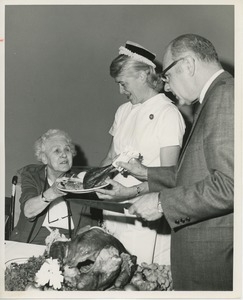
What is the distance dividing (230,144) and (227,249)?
0.41 metres

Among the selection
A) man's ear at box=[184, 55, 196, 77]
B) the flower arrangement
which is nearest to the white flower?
the flower arrangement

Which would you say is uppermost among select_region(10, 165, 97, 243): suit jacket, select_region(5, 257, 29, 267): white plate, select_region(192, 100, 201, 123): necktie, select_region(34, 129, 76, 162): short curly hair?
select_region(192, 100, 201, 123): necktie

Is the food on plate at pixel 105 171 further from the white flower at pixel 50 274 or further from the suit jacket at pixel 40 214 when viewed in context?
the white flower at pixel 50 274

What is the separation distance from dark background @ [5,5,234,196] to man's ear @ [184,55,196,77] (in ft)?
0.81

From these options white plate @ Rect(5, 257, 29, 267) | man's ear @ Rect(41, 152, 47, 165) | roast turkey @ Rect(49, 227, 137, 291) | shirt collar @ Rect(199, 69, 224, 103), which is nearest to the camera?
shirt collar @ Rect(199, 69, 224, 103)

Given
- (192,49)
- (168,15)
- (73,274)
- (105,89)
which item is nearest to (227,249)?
(73,274)

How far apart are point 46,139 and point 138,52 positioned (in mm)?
579

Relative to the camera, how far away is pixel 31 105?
1857 millimetres

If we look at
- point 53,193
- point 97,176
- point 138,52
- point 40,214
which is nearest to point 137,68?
point 138,52

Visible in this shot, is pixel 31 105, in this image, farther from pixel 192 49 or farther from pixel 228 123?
pixel 228 123

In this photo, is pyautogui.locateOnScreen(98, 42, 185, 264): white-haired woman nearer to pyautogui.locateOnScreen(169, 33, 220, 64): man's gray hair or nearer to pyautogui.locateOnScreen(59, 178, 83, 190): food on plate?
pyautogui.locateOnScreen(59, 178, 83, 190): food on plate

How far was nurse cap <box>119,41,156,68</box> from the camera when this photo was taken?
182 cm

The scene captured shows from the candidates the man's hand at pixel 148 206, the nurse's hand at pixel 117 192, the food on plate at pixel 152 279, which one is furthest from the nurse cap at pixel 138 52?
the food on plate at pixel 152 279

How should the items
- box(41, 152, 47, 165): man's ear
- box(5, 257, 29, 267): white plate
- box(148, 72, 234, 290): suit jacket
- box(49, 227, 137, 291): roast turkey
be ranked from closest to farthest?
box(148, 72, 234, 290): suit jacket
box(49, 227, 137, 291): roast turkey
box(5, 257, 29, 267): white plate
box(41, 152, 47, 165): man's ear
